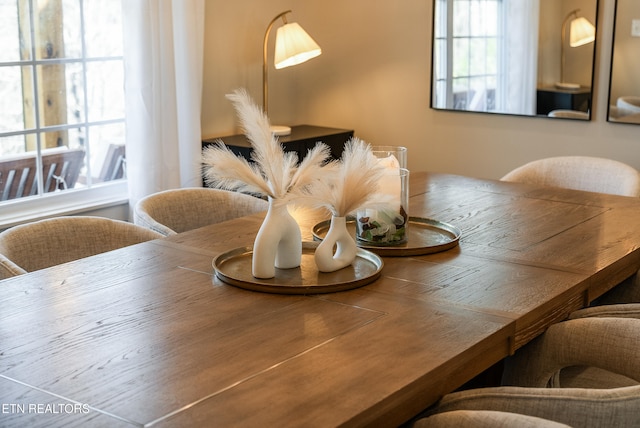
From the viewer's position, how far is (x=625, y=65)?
379 centimetres

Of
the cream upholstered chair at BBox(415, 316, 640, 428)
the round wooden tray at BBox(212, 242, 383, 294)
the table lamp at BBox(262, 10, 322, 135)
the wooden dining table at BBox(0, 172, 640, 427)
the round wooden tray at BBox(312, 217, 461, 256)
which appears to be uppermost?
the table lamp at BBox(262, 10, 322, 135)

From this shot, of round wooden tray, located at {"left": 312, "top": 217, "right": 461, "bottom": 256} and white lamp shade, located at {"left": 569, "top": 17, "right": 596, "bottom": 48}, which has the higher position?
white lamp shade, located at {"left": 569, "top": 17, "right": 596, "bottom": 48}

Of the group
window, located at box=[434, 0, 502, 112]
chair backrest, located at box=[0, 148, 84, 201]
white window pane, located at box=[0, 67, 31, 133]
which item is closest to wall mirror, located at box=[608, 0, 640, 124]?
window, located at box=[434, 0, 502, 112]

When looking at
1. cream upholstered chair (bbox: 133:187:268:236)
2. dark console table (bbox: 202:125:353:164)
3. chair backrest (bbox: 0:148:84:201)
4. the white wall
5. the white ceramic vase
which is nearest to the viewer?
the white ceramic vase

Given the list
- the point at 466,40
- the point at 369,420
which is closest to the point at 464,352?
the point at 369,420

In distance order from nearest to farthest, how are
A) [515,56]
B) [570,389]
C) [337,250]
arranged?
[570,389], [337,250], [515,56]

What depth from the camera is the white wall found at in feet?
13.3

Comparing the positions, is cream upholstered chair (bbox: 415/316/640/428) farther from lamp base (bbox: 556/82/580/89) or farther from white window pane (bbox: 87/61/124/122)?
white window pane (bbox: 87/61/124/122)

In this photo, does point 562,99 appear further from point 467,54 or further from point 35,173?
point 35,173

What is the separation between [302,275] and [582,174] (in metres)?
1.76

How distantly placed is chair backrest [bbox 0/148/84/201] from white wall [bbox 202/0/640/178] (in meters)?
0.77

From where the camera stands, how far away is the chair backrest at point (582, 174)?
10.5ft

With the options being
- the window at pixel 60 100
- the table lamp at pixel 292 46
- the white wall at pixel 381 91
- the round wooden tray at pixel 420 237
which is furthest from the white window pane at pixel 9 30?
the round wooden tray at pixel 420 237

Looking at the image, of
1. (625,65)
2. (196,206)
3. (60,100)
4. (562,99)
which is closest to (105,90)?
(60,100)
